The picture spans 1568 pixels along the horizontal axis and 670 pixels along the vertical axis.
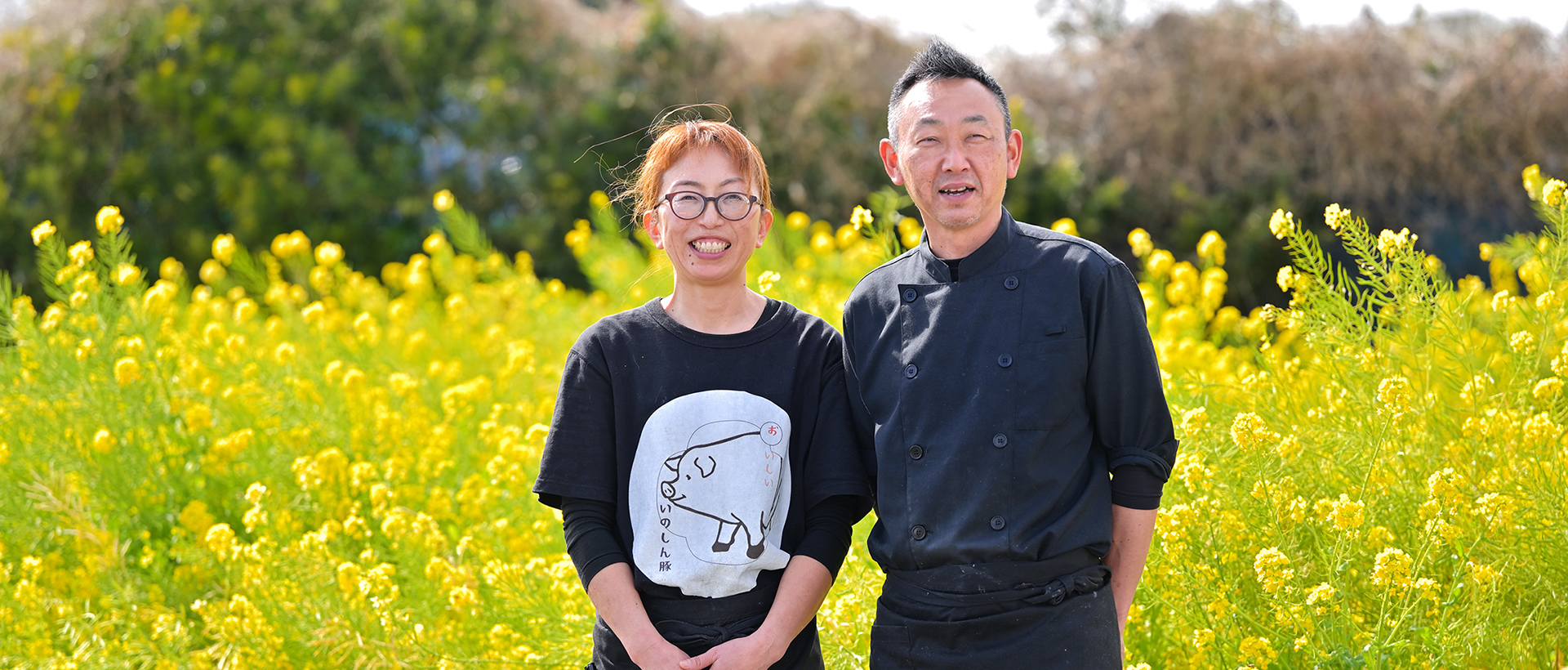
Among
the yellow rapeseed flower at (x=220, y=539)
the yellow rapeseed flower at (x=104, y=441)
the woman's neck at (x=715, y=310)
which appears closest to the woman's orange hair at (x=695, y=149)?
the woman's neck at (x=715, y=310)

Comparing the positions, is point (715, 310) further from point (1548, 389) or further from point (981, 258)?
point (1548, 389)

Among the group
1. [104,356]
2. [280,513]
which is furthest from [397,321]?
[280,513]

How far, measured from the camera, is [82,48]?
6934 millimetres

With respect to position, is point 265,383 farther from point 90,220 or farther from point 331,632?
point 90,220

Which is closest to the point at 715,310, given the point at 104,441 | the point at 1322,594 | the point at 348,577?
the point at 1322,594

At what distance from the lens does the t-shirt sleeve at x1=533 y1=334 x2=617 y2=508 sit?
193cm

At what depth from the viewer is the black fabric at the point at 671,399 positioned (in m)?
1.96

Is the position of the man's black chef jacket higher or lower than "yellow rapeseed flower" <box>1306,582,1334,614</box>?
higher

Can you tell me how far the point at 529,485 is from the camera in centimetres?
332

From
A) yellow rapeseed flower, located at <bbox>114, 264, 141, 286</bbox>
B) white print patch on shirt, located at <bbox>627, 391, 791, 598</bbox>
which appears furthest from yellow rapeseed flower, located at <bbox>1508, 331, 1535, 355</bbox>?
yellow rapeseed flower, located at <bbox>114, 264, 141, 286</bbox>

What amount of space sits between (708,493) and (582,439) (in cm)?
24

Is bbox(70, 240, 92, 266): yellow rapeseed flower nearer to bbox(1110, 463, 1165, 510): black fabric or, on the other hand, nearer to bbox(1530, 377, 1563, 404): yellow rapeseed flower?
bbox(1110, 463, 1165, 510): black fabric

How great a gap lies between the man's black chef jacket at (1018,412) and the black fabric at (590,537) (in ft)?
1.54

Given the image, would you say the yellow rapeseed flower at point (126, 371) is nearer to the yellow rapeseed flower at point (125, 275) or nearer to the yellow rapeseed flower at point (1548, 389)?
the yellow rapeseed flower at point (125, 275)
